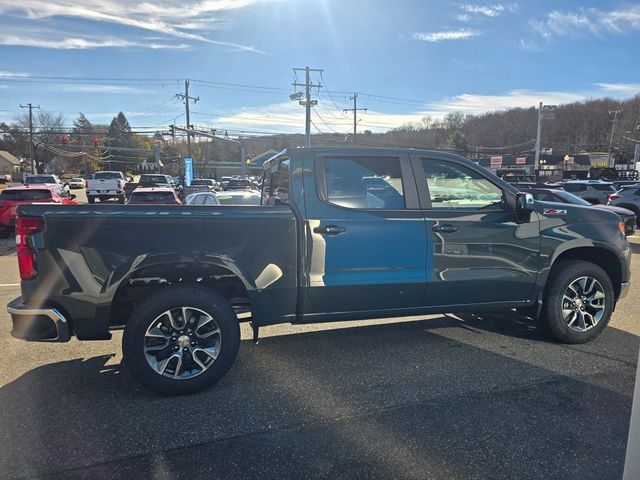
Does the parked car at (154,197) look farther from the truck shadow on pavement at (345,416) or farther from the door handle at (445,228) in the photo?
the door handle at (445,228)

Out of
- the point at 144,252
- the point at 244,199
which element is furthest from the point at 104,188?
the point at 144,252

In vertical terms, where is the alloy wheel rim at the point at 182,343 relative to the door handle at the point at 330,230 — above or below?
below

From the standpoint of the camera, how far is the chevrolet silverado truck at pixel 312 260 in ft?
10.6

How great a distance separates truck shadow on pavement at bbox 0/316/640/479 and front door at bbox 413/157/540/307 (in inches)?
25.3

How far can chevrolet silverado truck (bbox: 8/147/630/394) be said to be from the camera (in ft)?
10.6

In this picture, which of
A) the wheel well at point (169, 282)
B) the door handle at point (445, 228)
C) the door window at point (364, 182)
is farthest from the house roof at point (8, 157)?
the door handle at point (445, 228)

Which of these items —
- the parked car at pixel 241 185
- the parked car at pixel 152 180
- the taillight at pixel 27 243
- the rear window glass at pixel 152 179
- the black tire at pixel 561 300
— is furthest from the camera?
the rear window glass at pixel 152 179

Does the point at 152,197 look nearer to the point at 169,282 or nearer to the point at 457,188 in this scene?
the point at 169,282

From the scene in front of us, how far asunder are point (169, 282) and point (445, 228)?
242 centimetres

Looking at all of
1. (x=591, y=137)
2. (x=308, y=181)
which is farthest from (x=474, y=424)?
(x=591, y=137)

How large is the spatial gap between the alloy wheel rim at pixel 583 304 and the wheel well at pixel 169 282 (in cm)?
318

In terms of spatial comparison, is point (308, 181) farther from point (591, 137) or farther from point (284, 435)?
point (591, 137)

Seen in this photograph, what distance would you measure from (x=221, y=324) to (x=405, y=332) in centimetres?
227

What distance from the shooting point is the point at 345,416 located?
3.13 metres
